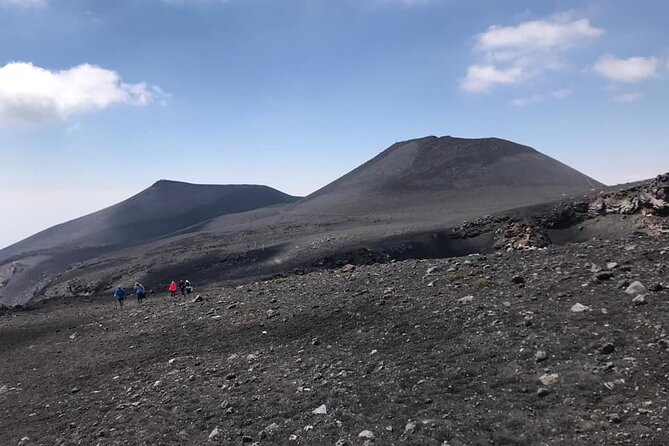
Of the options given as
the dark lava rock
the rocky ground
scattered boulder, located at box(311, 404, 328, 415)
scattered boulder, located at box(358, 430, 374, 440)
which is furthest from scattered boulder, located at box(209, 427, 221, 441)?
the dark lava rock

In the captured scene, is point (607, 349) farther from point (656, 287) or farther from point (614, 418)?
point (656, 287)

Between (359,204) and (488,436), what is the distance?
60.5m

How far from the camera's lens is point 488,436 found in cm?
684

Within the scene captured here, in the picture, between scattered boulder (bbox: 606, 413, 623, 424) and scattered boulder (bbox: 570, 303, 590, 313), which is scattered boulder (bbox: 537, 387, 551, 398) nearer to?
scattered boulder (bbox: 606, 413, 623, 424)

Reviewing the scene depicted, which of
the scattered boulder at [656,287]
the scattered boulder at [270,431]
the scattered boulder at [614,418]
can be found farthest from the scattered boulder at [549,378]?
the scattered boulder at [270,431]

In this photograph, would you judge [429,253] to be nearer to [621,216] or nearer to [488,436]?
[621,216]

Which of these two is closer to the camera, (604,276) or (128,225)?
(604,276)

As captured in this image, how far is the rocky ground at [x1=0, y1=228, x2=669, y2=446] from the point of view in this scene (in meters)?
7.25

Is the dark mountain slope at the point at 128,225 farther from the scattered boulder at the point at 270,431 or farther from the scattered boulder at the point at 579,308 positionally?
the scattered boulder at the point at 579,308

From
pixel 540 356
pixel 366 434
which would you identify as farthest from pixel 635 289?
pixel 366 434

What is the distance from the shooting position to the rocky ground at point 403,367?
285 inches

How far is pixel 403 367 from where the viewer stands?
31.5 feet

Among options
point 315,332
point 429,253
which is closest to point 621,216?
point 429,253

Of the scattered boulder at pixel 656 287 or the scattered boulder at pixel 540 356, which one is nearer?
the scattered boulder at pixel 540 356
